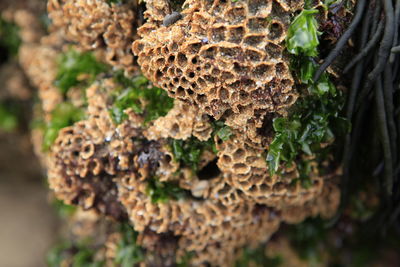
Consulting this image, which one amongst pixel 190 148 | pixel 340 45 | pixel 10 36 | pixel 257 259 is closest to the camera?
pixel 340 45

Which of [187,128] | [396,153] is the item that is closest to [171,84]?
[187,128]

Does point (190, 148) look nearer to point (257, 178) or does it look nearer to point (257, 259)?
point (257, 178)

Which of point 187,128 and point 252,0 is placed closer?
point 252,0

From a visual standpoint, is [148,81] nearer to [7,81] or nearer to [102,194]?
[102,194]

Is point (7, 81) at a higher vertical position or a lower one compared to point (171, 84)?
lower

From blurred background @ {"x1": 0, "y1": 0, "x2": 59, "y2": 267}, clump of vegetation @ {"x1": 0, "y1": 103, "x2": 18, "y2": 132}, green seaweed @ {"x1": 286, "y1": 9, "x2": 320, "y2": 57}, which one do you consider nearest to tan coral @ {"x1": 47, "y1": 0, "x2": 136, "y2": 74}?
green seaweed @ {"x1": 286, "y1": 9, "x2": 320, "y2": 57}

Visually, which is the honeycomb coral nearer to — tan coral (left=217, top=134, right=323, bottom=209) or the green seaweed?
the green seaweed

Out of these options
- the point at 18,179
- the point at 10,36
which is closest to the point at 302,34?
the point at 10,36
